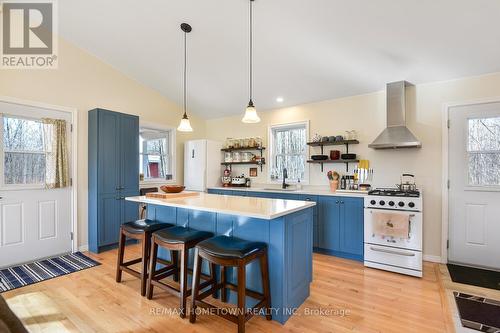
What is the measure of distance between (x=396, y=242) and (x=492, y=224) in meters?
1.23

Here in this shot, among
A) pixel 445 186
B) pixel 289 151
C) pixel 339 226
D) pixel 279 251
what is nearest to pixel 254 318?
pixel 279 251

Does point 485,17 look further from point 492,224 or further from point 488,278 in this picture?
point 488,278

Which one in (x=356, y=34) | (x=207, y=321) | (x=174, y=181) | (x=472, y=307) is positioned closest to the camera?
(x=207, y=321)

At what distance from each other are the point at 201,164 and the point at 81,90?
91.5 inches

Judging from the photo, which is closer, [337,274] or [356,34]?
[356,34]

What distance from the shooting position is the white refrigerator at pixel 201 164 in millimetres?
5066

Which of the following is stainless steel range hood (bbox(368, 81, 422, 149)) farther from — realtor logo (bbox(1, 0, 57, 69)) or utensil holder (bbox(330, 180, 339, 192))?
realtor logo (bbox(1, 0, 57, 69))

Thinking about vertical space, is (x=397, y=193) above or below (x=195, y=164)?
below

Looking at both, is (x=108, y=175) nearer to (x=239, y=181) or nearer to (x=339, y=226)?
(x=239, y=181)

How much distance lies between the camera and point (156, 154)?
504cm

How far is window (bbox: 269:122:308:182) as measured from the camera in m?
4.62

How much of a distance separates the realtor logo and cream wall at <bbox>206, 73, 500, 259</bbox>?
415 centimetres

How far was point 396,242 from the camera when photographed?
3.06 metres

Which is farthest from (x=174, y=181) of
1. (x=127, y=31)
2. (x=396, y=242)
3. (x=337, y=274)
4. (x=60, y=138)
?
(x=396, y=242)
